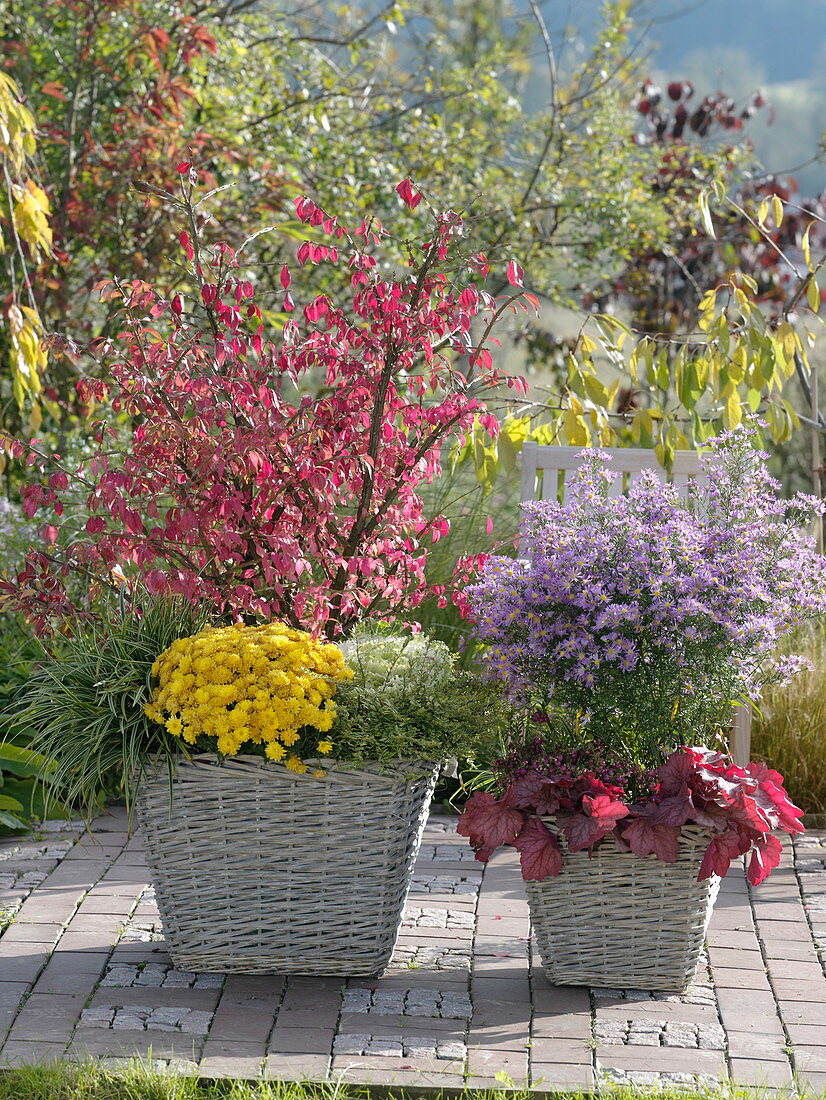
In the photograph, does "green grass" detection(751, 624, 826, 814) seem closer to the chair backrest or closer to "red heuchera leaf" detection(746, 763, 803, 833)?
the chair backrest

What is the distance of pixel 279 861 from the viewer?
8.53 feet

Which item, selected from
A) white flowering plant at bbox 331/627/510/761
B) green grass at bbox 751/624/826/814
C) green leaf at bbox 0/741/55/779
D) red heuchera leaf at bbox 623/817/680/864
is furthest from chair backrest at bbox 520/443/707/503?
green leaf at bbox 0/741/55/779

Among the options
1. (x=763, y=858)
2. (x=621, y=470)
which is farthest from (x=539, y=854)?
(x=621, y=470)

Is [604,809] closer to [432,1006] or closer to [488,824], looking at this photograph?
[488,824]

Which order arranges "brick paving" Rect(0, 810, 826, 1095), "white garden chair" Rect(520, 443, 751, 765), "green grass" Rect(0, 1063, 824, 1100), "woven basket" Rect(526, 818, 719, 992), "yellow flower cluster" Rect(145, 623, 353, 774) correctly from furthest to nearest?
1. "white garden chair" Rect(520, 443, 751, 765)
2. "woven basket" Rect(526, 818, 719, 992)
3. "yellow flower cluster" Rect(145, 623, 353, 774)
4. "brick paving" Rect(0, 810, 826, 1095)
5. "green grass" Rect(0, 1063, 824, 1100)

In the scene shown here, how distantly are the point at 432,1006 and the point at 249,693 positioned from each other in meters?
0.79

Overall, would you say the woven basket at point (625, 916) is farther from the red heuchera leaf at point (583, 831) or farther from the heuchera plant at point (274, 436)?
the heuchera plant at point (274, 436)

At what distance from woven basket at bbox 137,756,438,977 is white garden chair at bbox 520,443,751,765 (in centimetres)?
125

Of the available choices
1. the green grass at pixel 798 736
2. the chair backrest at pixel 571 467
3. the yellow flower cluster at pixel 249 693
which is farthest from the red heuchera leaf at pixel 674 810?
the green grass at pixel 798 736

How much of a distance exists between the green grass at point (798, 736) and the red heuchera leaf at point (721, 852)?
1293 mm

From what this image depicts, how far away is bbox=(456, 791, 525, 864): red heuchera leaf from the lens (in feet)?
8.46

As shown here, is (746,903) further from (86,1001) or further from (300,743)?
(86,1001)

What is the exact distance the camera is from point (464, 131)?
6.67 meters

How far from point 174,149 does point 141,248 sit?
2.09 feet
